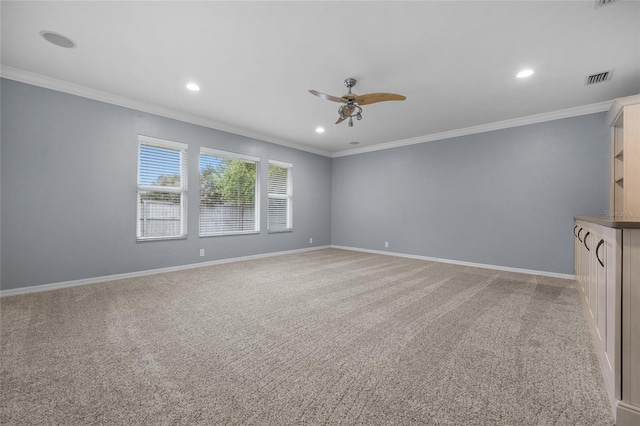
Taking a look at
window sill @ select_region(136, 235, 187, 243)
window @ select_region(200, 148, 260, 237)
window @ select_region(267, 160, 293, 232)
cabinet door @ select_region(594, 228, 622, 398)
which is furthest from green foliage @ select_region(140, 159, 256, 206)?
cabinet door @ select_region(594, 228, 622, 398)

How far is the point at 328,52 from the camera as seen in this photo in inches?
108

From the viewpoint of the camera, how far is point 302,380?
64.0 inches

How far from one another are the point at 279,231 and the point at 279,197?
0.81 metres

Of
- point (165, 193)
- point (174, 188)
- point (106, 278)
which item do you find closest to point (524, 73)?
point (174, 188)

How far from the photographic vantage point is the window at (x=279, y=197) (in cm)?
622

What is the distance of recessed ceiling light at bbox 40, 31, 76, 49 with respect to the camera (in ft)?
8.32

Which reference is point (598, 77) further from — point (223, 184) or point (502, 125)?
point (223, 184)

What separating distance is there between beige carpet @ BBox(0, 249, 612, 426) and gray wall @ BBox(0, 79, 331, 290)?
0.54 meters

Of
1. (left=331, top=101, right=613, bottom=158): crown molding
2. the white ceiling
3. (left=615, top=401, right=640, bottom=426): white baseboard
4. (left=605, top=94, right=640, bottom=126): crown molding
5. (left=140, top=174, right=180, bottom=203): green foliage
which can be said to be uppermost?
the white ceiling

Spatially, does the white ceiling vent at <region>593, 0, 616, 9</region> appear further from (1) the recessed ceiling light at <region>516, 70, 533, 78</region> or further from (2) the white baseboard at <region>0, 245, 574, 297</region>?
(2) the white baseboard at <region>0, 245, 574, 297</region>

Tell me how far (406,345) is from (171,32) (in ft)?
11.3

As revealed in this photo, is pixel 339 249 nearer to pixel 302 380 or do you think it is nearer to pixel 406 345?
pixel 406 345

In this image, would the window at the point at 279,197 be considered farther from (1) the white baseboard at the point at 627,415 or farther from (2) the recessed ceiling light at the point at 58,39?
(1) the white baseboard at the point at 627,415

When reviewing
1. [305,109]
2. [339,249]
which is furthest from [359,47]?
[339,249]
